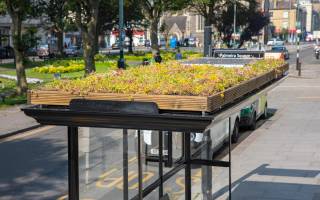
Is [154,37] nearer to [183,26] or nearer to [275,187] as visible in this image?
[275,187]

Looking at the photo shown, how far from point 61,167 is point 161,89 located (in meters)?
9.08

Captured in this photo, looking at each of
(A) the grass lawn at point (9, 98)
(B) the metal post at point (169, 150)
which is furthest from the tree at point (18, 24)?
(B) the metal post at point (169, 150)

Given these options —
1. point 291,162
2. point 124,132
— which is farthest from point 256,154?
point 124,132

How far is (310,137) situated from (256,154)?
341 centimetres

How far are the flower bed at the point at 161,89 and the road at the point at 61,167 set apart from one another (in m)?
0.68

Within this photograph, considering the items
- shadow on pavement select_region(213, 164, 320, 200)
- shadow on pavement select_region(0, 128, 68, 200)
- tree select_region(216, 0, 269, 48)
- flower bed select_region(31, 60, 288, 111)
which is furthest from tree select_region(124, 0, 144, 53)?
flower bed select_region(31, 60, 288, 111)

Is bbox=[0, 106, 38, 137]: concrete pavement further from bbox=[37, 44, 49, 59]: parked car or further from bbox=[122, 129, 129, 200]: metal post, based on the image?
bbox=[37, 44, 49, 59]: parked car

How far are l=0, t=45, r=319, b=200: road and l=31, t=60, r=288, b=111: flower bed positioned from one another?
0.68 m

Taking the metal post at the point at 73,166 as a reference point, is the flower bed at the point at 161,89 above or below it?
above

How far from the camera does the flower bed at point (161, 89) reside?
518cm

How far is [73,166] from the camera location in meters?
6.01

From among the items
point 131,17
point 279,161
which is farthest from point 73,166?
point 131,17

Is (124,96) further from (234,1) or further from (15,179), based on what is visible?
(234,1)

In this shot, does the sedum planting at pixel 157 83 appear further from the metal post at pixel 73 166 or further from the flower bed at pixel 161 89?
the metal post at pixel 73 166
